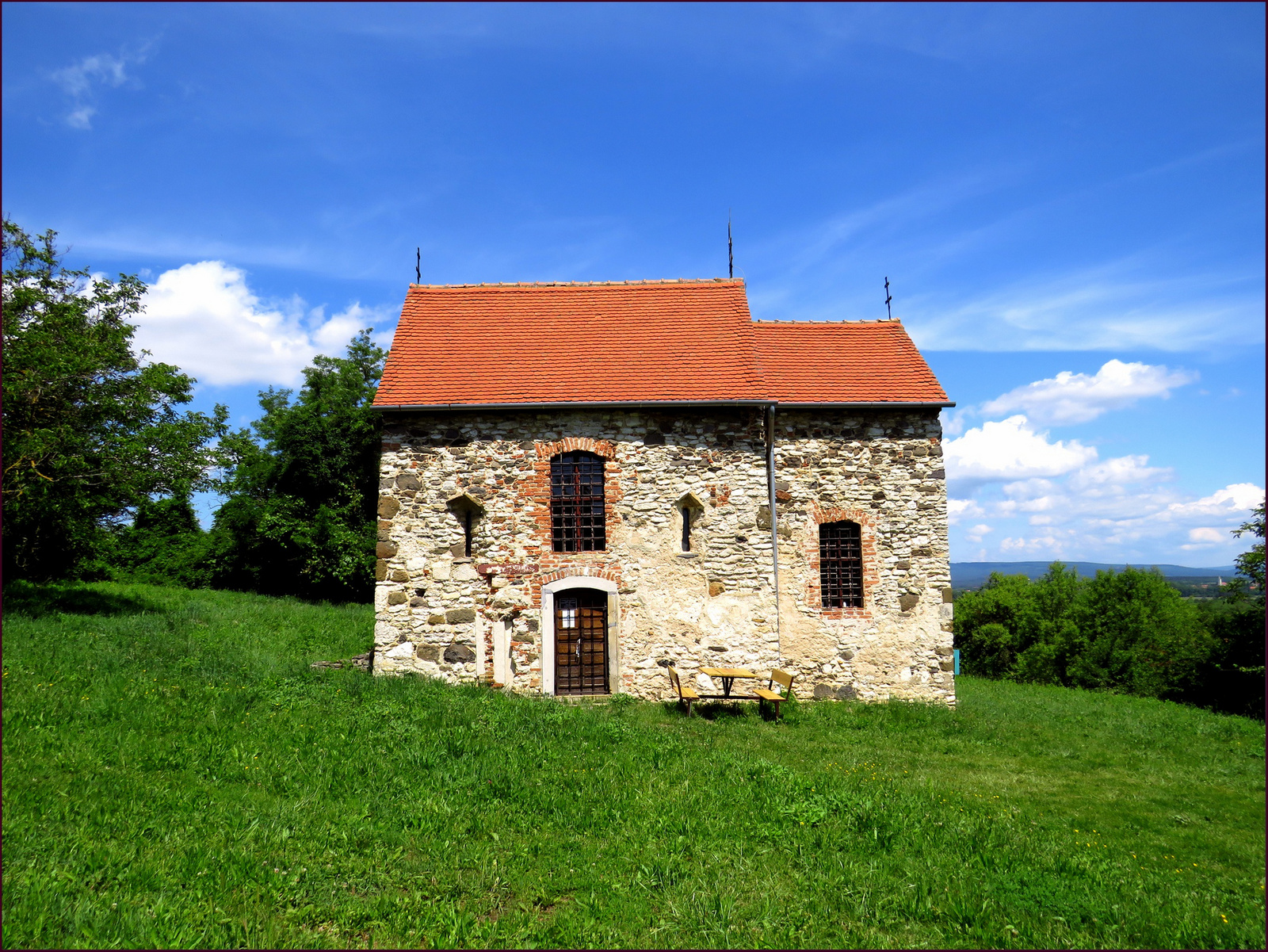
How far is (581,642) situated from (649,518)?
8.80 ft

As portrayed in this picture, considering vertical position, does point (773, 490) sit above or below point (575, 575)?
above

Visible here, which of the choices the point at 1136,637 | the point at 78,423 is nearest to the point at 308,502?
the point at 78,423

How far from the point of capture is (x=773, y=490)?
1297 cm

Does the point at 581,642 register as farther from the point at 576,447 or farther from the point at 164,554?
the point at 164,554

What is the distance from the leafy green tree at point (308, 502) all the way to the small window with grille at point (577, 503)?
13563mm

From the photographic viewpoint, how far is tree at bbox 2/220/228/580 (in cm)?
1104

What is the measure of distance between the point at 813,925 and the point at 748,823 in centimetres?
154

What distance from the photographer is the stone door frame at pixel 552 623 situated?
39.2 ft

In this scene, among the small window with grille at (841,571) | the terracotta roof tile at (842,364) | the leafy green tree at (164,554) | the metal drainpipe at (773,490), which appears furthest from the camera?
the leafy green tree at (164,554)

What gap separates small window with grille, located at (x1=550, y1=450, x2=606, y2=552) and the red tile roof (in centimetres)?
123

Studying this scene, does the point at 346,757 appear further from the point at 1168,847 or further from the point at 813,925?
the point at 1168,847

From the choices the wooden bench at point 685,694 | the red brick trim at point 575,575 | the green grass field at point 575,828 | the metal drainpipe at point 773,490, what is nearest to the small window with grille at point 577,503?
the red brick trim at point 575,575

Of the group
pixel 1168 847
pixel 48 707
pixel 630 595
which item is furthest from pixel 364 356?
pixel 1168 847

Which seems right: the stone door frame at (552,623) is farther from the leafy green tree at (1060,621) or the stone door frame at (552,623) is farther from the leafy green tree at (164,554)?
the leafy green tree at (164,554)
